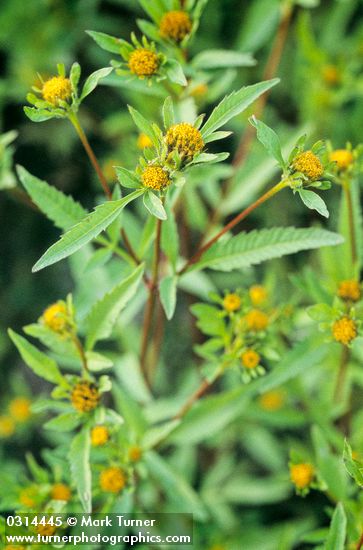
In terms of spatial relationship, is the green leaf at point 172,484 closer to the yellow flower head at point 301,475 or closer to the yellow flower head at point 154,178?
the yellow flower head at point 301,475

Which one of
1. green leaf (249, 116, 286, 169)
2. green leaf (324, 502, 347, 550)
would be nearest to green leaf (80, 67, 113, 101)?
green leaf (249, 116, 286, 169)

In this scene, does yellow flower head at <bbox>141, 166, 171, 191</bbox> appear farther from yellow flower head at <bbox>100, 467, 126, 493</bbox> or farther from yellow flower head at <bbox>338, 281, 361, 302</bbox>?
yellow flower head at <bbox>100, 467, 126, 493</bbox>

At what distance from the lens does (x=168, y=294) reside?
1267 millimetres

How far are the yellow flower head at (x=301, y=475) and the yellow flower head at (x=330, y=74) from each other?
54.2 inches

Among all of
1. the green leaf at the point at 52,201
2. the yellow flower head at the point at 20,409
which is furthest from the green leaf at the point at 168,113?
the yellow flower head at the point at 20,409

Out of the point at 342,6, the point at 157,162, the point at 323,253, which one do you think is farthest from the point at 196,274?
the point at 342,6

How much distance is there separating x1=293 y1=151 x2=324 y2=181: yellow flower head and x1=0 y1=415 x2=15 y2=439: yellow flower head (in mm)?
1621

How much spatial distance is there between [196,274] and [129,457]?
0.64m

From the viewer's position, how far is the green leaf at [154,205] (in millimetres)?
995

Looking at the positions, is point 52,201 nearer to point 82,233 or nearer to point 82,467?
point 82,233

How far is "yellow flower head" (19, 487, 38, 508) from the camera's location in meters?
1.37

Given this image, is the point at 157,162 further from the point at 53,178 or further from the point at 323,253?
the point at 53,178

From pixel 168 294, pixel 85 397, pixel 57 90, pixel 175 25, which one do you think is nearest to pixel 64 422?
pixel 85 397

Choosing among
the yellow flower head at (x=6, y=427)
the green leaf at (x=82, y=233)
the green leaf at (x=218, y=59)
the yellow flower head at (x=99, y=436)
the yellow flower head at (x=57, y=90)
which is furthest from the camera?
the yellow flower head at (x=6, y=427)
